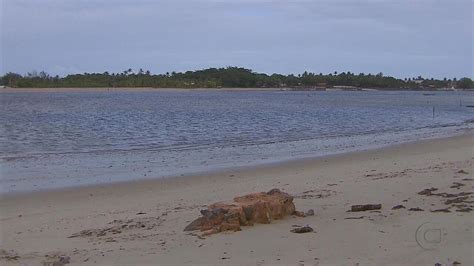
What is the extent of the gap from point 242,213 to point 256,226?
23 centimetres

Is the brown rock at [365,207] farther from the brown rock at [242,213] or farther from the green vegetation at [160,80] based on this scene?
the green vegetation at [160,80]

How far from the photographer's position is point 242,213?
700 cm

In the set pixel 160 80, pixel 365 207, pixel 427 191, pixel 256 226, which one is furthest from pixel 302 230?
pixel 160 80

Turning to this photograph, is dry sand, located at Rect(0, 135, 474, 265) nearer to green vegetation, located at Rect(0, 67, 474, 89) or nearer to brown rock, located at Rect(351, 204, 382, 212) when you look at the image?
brown rock, located at Rect(351, 204, 382, 212)

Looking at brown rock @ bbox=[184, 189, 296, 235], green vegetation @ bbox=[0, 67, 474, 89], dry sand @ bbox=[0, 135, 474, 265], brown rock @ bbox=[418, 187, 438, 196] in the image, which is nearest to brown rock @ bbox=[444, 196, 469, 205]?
dry sand @ bbox=[0, 135, 474, 265]

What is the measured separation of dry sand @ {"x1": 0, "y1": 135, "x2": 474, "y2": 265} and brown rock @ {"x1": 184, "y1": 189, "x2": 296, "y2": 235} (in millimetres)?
163

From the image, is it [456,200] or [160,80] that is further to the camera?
[160,80]

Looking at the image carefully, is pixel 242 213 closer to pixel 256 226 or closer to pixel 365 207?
pixel 256 226

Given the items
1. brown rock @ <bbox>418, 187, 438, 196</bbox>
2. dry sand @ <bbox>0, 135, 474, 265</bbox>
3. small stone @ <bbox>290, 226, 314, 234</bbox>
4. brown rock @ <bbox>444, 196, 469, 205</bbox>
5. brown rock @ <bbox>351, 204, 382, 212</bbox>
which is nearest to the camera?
dry sand @ <bbox>0, 135, 474, 265</bbox>

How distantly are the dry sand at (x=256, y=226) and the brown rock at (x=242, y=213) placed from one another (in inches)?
6.4

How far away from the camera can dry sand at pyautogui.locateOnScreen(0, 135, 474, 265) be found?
5.85m

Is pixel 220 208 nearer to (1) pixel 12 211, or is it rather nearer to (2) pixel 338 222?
(2) pixel 338 222

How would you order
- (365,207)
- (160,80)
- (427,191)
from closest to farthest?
(365,207) → (427,191) → (160,80)

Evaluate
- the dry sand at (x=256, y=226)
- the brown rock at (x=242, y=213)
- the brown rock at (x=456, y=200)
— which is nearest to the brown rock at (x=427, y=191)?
the dry sand at (x=256, y=226)
